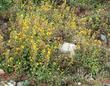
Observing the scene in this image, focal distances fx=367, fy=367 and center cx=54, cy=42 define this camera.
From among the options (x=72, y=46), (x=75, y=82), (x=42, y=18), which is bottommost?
(x=75, y=82)

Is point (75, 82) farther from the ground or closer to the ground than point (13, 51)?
closer to the ground

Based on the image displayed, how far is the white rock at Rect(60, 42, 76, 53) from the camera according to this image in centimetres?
1033

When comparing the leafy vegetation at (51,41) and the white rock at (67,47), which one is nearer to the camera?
the leafy vegetation at (51,41)

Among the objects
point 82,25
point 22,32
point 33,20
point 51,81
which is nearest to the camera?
point 51,81

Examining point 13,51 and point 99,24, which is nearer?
point 13,51

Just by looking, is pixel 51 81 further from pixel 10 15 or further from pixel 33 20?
pixel 10 15

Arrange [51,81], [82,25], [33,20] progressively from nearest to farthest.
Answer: [51,81] < [33,20] < [82,25]

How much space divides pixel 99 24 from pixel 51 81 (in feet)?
11.3

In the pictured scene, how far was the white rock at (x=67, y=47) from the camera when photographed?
10328 mm

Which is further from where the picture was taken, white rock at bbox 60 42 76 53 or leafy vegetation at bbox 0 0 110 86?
white rock at bbox 60 42 76 53

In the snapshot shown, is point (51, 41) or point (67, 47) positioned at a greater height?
point (51, 41)

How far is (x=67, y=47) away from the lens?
10422 mm

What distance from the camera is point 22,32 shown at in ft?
32.6

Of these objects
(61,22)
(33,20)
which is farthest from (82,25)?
(33,20)
